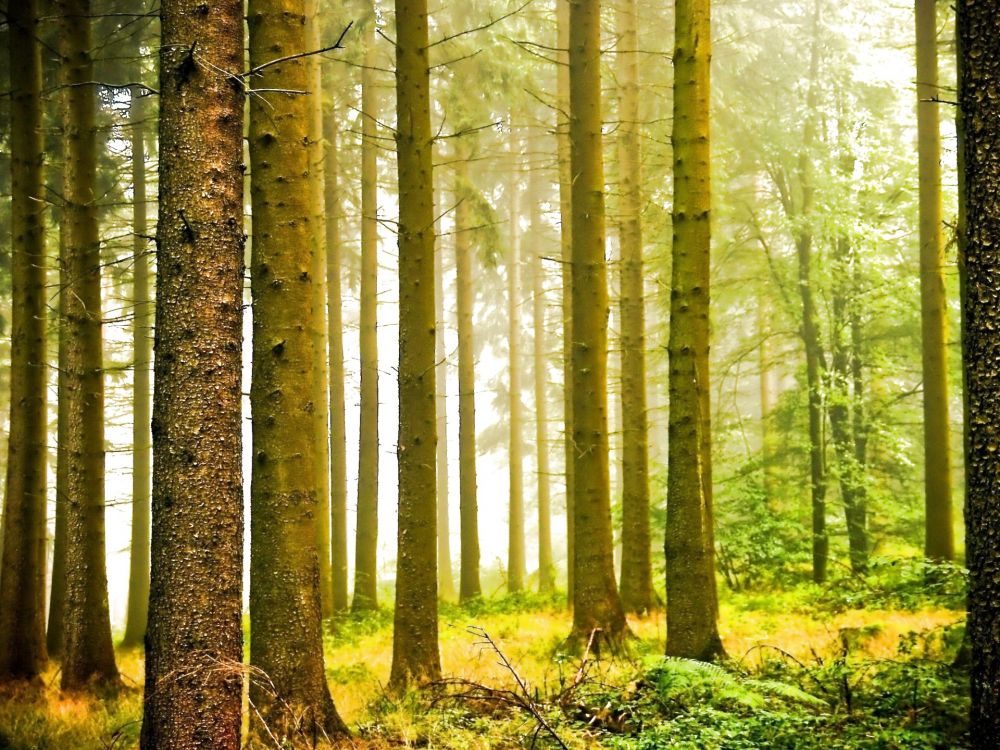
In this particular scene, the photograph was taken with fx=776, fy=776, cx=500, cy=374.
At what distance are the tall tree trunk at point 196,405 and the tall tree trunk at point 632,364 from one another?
8664 millimetres

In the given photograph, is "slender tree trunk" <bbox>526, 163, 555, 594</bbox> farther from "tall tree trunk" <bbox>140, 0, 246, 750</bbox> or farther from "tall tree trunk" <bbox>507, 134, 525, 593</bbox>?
"tall tree trunk" <bbox>140, 0, 246, 750</bbox>

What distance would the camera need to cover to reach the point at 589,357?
33.0 ft

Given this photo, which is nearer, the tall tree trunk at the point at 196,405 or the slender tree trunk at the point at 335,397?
the tall tree trunk at the point at 196,405

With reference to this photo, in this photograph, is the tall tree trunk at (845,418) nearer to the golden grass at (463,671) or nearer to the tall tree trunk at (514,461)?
the golden grass at (463,671)

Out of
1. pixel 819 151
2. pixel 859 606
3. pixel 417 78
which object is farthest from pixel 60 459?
pixel 819 151

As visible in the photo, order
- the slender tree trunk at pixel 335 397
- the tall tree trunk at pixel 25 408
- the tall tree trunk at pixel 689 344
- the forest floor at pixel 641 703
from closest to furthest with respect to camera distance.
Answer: the forest floor at pixel 641 703, the tall tree trunk at pixel 689 344, the tall tree trunk at pixel 25 408, the slender tree trunk at pixel 335 397

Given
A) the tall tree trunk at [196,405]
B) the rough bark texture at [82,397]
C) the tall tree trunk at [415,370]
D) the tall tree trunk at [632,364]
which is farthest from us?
the tall tree trunk at [632,364]

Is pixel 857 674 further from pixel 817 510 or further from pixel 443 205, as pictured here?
pixel 443 205

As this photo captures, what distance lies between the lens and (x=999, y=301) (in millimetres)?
4352

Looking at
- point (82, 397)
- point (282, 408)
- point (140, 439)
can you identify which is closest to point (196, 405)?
point (282, 408)

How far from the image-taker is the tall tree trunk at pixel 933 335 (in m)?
12.6

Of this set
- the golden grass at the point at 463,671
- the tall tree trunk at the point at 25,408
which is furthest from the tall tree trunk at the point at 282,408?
the tall tree trunk at the point at 25,408

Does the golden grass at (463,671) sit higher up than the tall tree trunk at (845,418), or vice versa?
the tall tree trunk at (845,418)

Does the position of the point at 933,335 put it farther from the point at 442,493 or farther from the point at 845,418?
the point at 442,493
